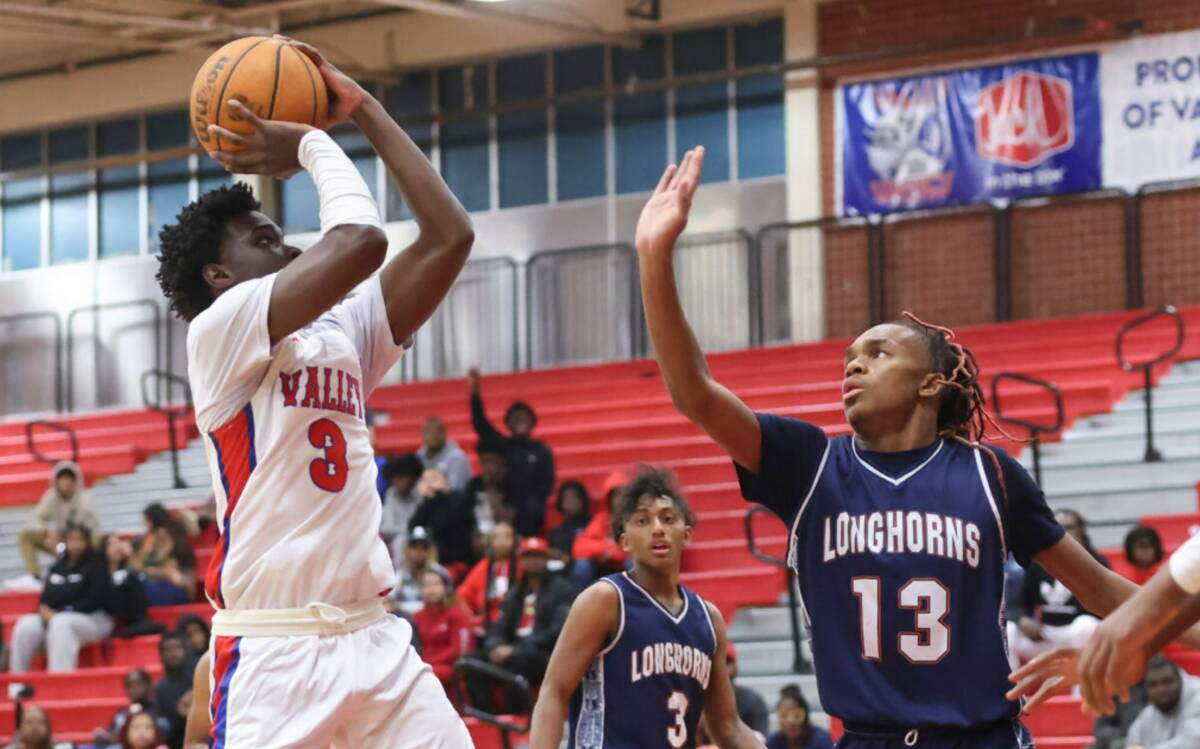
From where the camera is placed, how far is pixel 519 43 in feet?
68.1

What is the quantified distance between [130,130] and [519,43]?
547cm

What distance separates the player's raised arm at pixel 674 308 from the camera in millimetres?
4211

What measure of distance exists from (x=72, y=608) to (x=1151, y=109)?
10.9 metres

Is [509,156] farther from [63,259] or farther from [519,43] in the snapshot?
[63,259]

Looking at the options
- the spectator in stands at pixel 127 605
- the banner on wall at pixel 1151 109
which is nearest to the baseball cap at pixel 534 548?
the spectator in stands at pixel 127 605

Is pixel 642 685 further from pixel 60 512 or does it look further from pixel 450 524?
pixel 60 512

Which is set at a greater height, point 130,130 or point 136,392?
point 130,130

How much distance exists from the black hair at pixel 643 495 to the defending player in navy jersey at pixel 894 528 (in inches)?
82.9

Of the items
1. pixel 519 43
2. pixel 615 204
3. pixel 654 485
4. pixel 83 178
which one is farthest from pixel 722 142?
pixel 654 485

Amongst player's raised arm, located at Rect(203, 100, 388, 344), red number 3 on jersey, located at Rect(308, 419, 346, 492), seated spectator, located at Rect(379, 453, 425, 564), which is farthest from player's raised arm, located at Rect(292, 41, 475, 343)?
seated spectator, located at Rect(379, 453, 425, 564)

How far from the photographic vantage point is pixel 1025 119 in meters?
18.4

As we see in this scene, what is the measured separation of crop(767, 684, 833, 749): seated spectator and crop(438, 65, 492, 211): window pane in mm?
11589

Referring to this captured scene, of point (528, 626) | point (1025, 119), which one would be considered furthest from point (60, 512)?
point (1025, 119)

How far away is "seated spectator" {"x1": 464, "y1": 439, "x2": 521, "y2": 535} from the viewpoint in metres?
14.5
